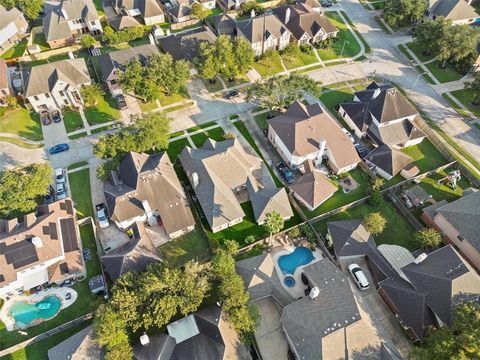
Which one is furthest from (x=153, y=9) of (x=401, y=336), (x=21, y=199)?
(x=401, y=336)

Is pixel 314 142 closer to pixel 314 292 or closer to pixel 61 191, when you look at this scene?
pixel 314 292

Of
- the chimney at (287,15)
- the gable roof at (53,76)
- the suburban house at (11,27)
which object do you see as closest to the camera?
the gable roof at (53,76)

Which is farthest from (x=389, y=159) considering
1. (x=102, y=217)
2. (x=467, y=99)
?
(x=102, y=217)

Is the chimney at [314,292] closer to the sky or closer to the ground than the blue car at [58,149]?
closer to the ground

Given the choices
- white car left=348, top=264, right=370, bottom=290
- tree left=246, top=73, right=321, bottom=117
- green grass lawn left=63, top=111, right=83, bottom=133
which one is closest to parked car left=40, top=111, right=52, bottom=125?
green grass lawn left=63, top=111, right=83, bottom=133

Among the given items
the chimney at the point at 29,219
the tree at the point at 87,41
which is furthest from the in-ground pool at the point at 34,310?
the tree at the point at 87,41

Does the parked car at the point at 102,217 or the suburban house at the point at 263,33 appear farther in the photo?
the suburban house at the point at 263,33

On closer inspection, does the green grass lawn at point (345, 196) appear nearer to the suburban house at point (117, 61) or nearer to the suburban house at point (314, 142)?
the suburban house at point (314, 142)

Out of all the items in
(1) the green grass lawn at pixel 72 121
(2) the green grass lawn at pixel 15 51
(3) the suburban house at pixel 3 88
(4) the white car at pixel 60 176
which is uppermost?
(2) the green grass lawn at pixel 15 51
